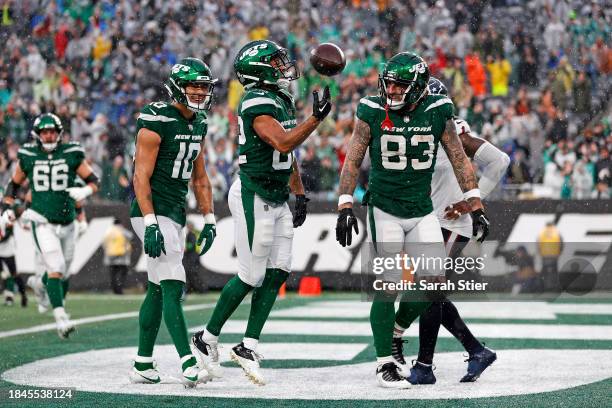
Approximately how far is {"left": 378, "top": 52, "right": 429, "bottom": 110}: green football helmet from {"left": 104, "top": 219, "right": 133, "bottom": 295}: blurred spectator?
8733 millimetres

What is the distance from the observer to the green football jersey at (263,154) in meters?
6.18

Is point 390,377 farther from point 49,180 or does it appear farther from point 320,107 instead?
point 49,180

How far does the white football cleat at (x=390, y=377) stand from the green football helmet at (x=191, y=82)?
1.84 m

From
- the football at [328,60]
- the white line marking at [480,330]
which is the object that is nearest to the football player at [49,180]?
the white line marking at [480,330]

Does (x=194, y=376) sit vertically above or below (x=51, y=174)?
below

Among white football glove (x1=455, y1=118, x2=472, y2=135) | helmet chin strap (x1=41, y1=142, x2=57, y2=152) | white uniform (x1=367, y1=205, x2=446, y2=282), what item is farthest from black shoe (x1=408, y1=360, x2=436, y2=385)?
helmet chin strap (x1=41, y1=142, x2=57, y2=152)

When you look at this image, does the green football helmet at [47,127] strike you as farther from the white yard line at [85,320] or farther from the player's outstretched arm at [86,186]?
the white yard line at [85,320]

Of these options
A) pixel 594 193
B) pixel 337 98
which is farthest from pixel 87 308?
pixel 594 193

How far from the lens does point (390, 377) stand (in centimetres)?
593

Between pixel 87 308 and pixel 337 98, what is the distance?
226 inches

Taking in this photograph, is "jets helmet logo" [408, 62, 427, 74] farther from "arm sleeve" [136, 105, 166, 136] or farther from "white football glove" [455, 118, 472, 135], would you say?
"arm sleeve" [136, 105, 166, 136]

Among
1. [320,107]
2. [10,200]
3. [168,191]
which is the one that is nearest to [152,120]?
[168,191]

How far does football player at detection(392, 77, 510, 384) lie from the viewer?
621cm

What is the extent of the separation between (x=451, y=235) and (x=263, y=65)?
1580 mm
